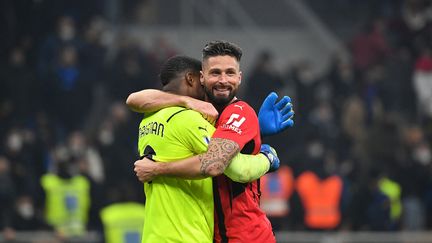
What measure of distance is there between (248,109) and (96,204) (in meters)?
8.21

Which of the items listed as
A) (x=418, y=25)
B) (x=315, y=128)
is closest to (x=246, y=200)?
(x=315, y=128)

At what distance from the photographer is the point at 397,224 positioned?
15852mm

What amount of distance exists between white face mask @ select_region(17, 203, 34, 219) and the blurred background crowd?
0.02 m

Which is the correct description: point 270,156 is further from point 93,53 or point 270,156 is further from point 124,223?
point 93,53

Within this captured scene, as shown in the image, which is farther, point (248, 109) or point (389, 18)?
point (389, 18)

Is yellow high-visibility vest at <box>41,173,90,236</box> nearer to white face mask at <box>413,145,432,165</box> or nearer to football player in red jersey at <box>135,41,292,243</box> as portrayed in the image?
white face mask at <box>413,145,432,165</box>

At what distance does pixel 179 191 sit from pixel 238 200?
357mm

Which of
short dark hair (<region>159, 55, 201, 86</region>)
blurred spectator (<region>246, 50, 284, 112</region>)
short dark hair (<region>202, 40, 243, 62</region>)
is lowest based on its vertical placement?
short dark hair (<region>159, 55, 201, 86</region>)

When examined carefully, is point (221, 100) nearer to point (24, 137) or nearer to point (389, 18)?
point (24, 137)

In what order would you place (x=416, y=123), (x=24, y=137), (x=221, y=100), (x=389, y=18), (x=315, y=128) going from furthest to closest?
1. (x=389, y=18)
2. (x=416, y=123)
3. (x=315, y=128)
4. (x=24, y=137)
5. (x=221, y=100)

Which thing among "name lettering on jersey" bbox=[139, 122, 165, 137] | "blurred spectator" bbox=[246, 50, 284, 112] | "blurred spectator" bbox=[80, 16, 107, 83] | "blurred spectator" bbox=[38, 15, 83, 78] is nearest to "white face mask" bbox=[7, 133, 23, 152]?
"blurred spectator" bbox=[38, 15, 83, 78]

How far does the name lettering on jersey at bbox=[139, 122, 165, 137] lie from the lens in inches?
274

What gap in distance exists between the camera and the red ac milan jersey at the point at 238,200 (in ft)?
22.6

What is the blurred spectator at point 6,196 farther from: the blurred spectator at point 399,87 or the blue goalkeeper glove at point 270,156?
the blue goalkeeper glove at point 270,156
